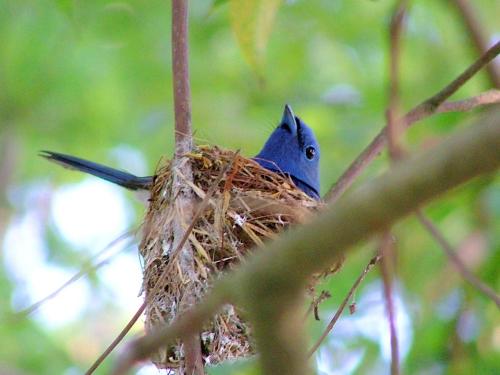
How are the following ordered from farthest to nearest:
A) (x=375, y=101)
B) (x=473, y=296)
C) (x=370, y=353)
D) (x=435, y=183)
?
(x=375, y=101)
(x=370, y=353)
(x=473, y=296)
(x=435, y=183)

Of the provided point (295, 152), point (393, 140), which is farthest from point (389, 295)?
point (295, 152)

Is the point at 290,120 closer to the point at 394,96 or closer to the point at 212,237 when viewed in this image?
the point at 212,237

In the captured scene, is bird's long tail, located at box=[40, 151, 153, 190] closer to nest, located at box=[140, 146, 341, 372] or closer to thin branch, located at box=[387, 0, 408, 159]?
nest, located at box=[140, 146, 341, 372]

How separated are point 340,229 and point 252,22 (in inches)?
85.8

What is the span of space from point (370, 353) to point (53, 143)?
11.1ft

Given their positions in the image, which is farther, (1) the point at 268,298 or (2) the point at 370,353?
(2) the point at 370,353

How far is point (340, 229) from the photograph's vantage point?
1.47 meters

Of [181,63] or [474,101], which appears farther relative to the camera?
[474,101]

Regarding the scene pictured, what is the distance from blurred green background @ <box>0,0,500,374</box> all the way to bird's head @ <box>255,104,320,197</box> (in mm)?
500

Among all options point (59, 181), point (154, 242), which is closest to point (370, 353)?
point (154, 242)

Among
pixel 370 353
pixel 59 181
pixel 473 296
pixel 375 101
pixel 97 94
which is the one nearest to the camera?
pixel 473 296

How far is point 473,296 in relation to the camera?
4.98m

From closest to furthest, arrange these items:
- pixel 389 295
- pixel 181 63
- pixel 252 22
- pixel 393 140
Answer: pixel 389 295
pixel 393 140
pixel 181 63
pixel 252 22

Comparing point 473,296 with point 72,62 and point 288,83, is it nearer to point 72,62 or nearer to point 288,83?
point 288,83
